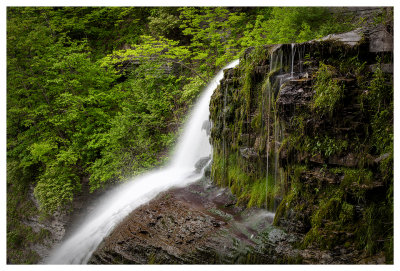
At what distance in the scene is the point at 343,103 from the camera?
10.7 ft

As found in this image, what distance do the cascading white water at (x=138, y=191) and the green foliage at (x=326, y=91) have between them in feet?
11.9

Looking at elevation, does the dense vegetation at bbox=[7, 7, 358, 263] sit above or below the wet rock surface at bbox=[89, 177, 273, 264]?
above

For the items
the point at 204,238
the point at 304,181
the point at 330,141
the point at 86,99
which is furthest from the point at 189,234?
the point at 86,99

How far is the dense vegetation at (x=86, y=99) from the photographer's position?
6883 mm

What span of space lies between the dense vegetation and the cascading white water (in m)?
0.50

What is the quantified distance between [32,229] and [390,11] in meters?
9.83

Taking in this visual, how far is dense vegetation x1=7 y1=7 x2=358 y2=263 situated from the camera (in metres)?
6.88

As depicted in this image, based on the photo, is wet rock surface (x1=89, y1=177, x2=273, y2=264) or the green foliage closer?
the green foliage

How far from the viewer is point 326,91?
129 inches

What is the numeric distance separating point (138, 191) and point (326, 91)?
16.3 feet

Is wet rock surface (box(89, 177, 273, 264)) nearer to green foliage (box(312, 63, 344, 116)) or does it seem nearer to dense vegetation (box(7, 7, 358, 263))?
green foliage (box(312, 63, 344, 116))

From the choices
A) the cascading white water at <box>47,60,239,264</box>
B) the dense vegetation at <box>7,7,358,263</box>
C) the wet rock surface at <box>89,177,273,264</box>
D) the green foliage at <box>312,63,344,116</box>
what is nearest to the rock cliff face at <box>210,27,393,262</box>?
the green foliage at <box>312,63,344,116</box>

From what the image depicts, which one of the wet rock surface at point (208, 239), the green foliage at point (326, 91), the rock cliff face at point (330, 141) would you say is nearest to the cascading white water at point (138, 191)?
the wet rock surface at point (208, 239)

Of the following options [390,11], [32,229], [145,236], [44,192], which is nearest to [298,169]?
[390,11]
